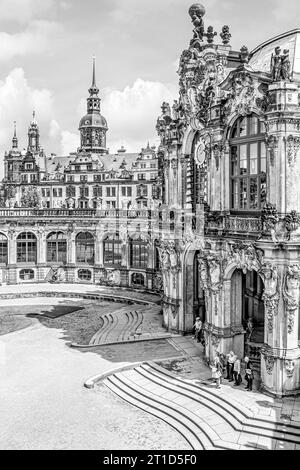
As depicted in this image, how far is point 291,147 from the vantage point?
73.0 feet

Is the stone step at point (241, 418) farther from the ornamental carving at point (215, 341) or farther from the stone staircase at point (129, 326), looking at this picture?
the stone staircase at point (129, 326)

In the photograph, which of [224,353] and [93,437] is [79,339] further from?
[93,437]

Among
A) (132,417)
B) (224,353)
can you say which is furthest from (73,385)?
(224,353)

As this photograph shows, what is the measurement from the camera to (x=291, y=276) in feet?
72.1

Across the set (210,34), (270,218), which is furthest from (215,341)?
Result: (210,34)

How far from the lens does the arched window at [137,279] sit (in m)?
52.0

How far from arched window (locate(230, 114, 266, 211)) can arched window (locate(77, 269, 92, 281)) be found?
1244 inches

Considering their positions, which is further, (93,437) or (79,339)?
(79,339)

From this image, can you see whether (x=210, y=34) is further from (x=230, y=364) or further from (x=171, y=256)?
(x=230, y=364)

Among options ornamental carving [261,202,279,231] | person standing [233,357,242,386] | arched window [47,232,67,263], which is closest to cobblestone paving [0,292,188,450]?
person standing [233,357,242,386]

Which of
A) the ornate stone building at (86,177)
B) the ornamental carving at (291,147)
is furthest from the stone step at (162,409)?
the ornate stone building at (86,177)
